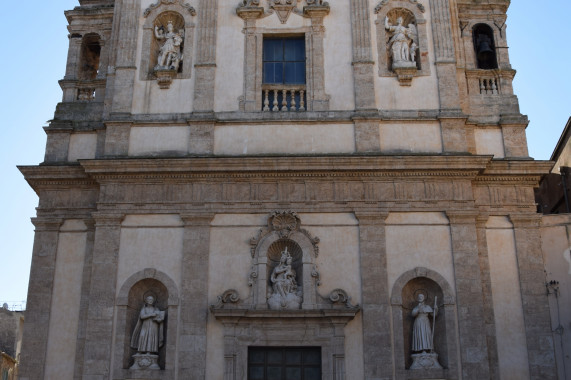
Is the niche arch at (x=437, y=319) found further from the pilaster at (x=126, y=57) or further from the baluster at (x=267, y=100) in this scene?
the pilaster at (x=126, y=57)

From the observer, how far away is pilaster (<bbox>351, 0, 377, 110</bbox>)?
51.3ft

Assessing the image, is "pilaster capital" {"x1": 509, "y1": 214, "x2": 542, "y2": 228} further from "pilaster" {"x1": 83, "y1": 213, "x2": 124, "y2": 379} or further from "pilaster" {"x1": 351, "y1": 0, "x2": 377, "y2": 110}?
"pilaster" {"x1": 83, "y1": 213, "x2": 124, "y2": 379}

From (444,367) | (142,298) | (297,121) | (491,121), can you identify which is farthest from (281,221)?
(491,121)

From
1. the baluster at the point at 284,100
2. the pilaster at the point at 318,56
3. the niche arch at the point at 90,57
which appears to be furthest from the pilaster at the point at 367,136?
the niche arch at the point at 90,57

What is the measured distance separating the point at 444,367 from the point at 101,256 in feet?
24.4

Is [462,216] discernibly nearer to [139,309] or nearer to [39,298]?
[139,309]

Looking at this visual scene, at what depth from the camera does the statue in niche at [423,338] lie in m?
13.5

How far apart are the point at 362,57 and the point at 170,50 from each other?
4602mm

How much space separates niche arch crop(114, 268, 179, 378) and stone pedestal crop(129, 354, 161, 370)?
137 millimetres

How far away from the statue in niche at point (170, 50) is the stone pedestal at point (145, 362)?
664 centimetres

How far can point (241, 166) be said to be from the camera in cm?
1478

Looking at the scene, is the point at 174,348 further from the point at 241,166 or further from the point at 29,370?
the point at 241,166

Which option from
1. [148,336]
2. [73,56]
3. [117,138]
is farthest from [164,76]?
[148,336]

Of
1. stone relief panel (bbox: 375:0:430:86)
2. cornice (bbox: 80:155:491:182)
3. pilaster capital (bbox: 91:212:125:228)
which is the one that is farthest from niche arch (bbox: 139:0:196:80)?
stone relief panel (bbox: 375:0:430:86)
